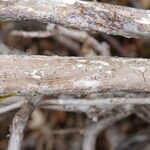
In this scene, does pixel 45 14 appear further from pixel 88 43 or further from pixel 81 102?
pixel 88 43

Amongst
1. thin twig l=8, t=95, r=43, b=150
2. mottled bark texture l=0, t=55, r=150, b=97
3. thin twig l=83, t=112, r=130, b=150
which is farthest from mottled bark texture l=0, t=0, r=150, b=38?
thin twig l=83, t=112, r=130, b=150

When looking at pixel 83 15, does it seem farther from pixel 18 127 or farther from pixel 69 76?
pixel 18 127

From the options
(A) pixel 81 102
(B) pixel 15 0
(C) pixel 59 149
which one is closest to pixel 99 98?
(A) pixel 81 102

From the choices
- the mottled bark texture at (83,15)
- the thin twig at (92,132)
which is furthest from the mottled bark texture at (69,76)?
the thin twig at (92,132)

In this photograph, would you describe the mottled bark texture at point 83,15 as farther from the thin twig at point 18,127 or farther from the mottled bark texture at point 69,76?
the thin twig at point 18,127

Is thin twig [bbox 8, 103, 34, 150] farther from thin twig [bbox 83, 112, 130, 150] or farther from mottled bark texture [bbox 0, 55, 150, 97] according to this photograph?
thin twig [bbox 83, 112, 130, 150]
